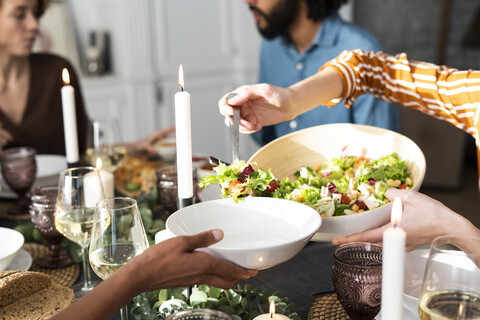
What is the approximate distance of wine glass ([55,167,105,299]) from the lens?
3.82ft

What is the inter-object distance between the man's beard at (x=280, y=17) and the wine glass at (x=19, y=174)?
4.71ft

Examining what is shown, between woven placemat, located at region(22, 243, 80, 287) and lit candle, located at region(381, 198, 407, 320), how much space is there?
0.84 meters

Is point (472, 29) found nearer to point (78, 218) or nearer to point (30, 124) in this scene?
point (30, 124)

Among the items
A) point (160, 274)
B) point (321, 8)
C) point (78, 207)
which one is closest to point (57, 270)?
point (78, 207)

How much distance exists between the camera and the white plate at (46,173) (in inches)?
71.0

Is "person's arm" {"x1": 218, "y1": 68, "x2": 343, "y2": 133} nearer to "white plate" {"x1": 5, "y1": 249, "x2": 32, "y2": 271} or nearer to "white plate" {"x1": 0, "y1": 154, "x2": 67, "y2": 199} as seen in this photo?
"white plate" {"x1": 5, "y1": 249, "x2": 32, "y2": 271}

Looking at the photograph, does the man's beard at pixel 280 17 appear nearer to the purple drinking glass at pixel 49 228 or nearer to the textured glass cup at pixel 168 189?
the textured glass cup at pixel 168 189

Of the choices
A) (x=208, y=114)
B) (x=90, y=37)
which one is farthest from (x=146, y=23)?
(x=208, y=114)

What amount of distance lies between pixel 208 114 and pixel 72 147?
116 inches

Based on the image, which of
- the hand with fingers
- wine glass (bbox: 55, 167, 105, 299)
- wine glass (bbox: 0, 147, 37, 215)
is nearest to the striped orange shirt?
the hand with fingers

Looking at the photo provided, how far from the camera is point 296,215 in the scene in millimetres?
1001

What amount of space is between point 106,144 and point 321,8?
1353 mm

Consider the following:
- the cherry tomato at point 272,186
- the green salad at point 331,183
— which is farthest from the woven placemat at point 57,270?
the cherry tomato at point 272,186

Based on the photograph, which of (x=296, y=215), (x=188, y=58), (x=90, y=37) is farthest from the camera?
(x=188, y=58)
